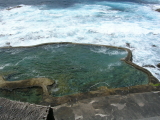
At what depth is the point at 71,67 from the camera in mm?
13648

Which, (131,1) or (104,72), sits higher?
(131,1)

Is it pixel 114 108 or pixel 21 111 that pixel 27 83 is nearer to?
pixel 21 111

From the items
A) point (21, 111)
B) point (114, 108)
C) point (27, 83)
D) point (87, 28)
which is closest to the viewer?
point (21, 111)

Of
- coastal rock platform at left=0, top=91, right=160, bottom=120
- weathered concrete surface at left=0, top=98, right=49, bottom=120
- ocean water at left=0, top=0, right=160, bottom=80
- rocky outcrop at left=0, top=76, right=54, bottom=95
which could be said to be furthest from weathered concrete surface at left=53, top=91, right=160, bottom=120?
ocean water at left=0, top=0, right=160, bottom=80

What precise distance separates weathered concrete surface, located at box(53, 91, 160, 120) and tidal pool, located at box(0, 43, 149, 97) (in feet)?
6.16

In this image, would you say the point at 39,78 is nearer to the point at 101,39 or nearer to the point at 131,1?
the point at 101,39

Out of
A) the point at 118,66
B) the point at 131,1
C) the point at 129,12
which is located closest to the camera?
the point at 118,66

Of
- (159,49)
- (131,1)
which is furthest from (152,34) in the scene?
(131,1)

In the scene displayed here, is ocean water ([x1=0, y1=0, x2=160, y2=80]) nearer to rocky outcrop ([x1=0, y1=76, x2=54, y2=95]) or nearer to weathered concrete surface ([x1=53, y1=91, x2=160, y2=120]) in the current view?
weathered concrete surface ([x1=53, y1=91, x2=160, y2=120])

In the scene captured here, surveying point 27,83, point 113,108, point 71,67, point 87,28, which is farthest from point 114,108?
point 87,28

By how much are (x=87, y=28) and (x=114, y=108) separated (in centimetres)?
1506

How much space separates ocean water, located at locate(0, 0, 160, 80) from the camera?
1772 centimetres

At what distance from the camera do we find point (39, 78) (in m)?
11.9

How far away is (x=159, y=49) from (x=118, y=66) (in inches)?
245
